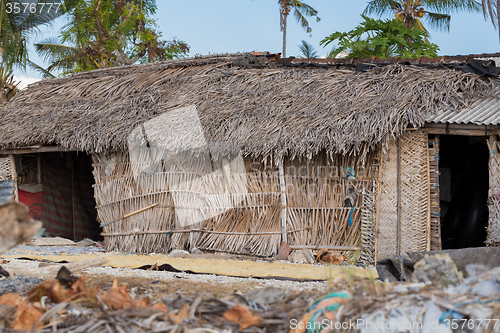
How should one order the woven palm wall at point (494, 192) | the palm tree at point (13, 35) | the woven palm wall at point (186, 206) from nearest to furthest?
the woven palm wall at point (494, 192)
the woven palm wall at point (186, 206)
the palm tree at point (13, 35)

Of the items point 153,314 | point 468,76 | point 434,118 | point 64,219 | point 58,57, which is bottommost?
point 64,219

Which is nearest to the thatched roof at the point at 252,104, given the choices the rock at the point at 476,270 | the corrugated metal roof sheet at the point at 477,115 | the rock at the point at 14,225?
the corrugated metal roof sheet at the point at 477,115

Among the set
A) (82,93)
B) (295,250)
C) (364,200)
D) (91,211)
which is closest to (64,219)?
(91,211)

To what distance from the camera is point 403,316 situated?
8.09 ft

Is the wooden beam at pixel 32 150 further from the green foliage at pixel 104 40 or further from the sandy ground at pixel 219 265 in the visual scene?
the green foliage at pixel 104 40

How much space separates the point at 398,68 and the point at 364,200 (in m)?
2.53

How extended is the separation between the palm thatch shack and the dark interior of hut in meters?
0.51

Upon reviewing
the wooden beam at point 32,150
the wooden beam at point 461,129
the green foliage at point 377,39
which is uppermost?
the green foliage at point 377,39

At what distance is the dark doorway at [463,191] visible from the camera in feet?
27.1

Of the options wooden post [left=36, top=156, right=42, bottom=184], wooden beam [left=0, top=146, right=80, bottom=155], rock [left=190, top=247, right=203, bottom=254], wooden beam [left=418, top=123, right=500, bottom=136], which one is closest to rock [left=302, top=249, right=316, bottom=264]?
rock [left=190, top=247, right=203, bottom=254]

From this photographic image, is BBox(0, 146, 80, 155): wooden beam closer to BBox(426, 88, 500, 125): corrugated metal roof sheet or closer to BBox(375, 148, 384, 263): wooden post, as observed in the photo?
BBox(375, 148, 384, 263): wooden post

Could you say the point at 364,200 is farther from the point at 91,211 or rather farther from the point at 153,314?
the point at 91,211

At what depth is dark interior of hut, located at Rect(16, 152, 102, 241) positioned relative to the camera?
390 inches

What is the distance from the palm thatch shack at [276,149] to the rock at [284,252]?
0.55 feet
